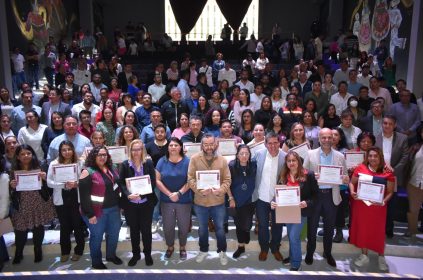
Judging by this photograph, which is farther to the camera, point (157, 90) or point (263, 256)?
point (157, 90)

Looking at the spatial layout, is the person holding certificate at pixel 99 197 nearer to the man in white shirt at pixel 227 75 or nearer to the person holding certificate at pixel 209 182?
the person holding certificate at pixel 209 182

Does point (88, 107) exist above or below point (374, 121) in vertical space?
above

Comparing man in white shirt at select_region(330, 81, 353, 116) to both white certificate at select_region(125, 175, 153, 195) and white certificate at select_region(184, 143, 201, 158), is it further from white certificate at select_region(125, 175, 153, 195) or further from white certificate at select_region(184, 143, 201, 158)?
white certificate at select_region(125, 175, 153, 195)

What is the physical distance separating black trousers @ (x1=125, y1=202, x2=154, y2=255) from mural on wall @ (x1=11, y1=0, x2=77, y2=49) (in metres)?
11.4

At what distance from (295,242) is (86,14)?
21547 mm

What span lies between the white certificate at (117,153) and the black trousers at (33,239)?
1.34 m

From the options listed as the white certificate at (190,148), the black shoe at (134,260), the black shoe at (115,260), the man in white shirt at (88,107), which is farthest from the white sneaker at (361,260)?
the man in white shirt at (88,107)

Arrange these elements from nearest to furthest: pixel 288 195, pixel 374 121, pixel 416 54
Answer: pixel 288 195 → pixel 374 121 → pixel 416 54

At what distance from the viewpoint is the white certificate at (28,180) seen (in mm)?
5480

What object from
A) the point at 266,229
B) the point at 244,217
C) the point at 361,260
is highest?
the point at 244,217

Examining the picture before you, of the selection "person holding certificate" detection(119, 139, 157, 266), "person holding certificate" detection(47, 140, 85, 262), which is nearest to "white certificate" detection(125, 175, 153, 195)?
"person holding certificate" detection(119, 139, 157, 266)

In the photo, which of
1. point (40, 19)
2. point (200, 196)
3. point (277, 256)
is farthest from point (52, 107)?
point (40, 19)

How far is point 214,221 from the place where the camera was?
5.84m

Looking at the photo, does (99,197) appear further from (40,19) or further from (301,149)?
(40,19)
